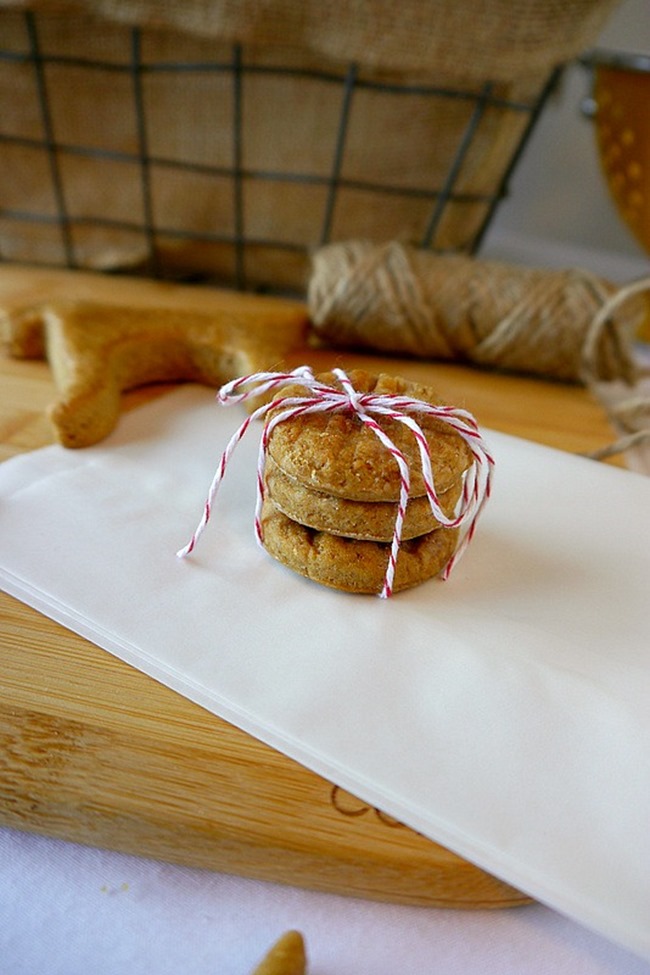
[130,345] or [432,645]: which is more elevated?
[432,645]

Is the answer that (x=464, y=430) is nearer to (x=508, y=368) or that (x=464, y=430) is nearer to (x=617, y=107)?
(x=508, y=368)

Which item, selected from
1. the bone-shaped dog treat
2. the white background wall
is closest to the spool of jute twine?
the bone-shaped dog treat

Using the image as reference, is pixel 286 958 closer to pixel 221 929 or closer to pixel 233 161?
pixel 221 929

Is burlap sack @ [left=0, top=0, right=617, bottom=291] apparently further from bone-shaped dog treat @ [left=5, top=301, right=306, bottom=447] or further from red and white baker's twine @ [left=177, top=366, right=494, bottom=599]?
red and white baker's twine @ [left=177, top=366, right=494, bottom=599]

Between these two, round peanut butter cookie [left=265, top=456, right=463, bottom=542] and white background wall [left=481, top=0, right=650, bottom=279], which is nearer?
round peanut butter cookie [left=265, top=456, right=463, bottom=542]

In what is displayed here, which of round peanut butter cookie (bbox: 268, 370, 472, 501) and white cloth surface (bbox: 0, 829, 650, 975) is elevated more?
round peanut butter cookie (bbox: 268, 370, 472, 501)

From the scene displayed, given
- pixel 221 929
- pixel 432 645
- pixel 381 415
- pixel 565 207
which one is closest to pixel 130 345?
pixel 381 415

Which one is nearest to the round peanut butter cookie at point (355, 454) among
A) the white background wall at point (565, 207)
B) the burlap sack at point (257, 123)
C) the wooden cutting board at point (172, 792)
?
the wooden cutting board at point (172, 792)
